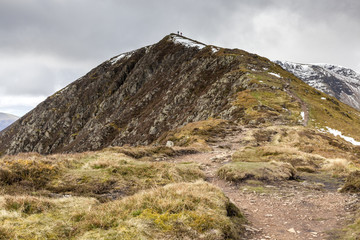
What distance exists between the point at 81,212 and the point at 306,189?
11.3m

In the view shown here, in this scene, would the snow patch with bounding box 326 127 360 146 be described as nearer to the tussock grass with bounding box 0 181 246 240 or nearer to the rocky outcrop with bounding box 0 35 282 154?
the rocky outcrop with bounding box 0 35 282 154

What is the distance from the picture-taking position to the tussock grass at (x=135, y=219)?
5793 mm

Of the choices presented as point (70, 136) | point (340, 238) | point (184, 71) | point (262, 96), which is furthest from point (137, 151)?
point (70, 136)

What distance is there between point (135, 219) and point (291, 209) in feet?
23.2

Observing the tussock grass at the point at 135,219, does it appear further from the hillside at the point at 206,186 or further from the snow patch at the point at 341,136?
the snow patch at the point at 341,136

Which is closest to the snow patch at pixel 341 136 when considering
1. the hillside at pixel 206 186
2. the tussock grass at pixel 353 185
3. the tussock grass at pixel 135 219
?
the hillside at pixel 206 186

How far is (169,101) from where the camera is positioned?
78438 mm

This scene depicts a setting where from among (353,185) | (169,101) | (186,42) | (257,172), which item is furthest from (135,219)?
(186,42)

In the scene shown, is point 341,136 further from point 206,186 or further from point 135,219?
point 135,219

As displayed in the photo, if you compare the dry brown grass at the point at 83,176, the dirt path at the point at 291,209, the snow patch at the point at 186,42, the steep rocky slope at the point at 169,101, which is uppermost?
the snow patch at the point at 186,42

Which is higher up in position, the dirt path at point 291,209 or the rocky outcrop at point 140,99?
the rocky outcrop at point 140,99

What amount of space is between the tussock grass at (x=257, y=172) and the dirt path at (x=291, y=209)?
551 mm

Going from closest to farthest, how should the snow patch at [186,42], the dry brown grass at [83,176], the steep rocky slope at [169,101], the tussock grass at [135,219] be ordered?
the tussock grass at [135,219] < the dry brown grass at [83,176] < the steep rocky slope at [169,101] < the snow patch at [186,42]

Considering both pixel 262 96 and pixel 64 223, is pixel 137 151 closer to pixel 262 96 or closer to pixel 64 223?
pixel 64 223
